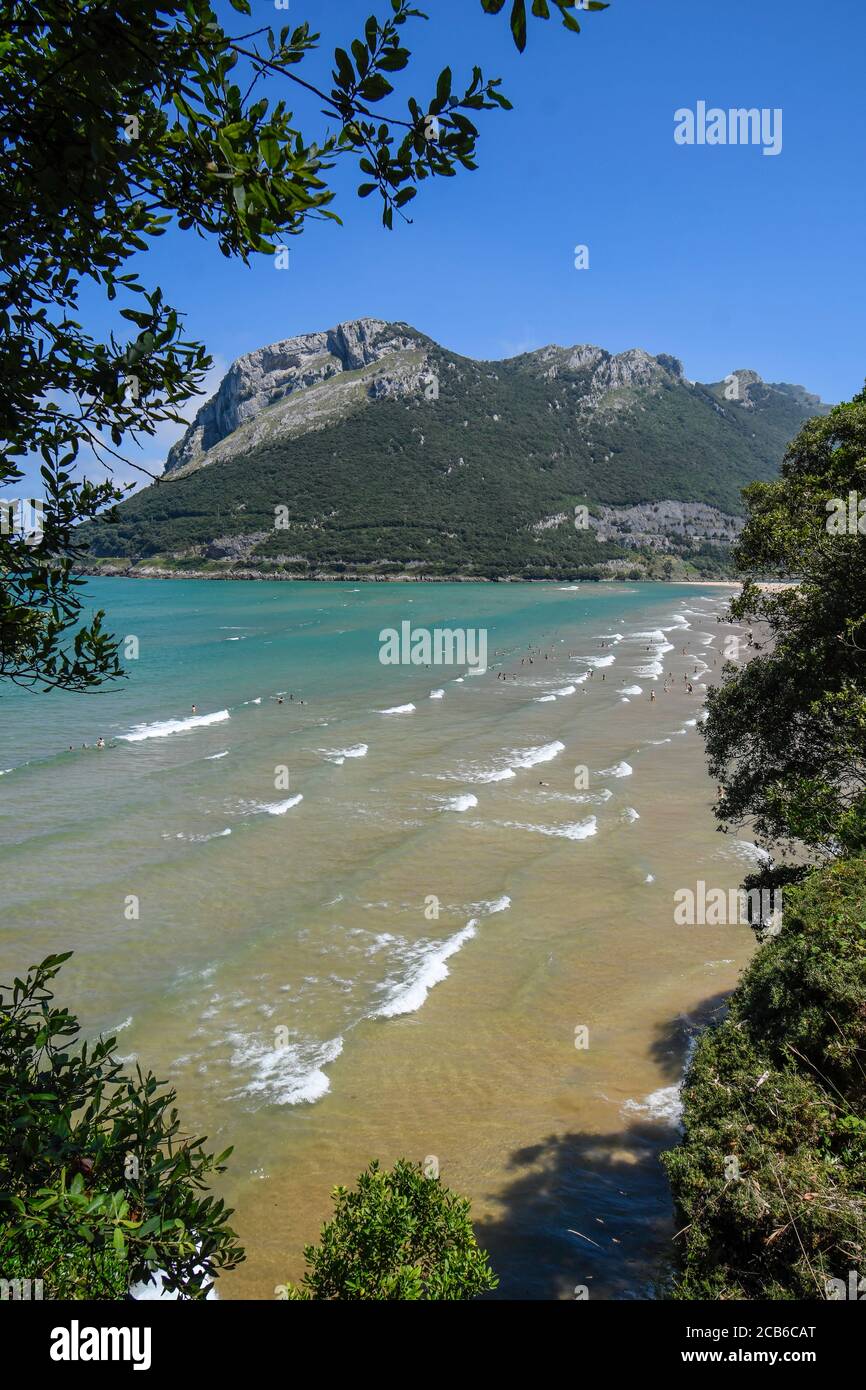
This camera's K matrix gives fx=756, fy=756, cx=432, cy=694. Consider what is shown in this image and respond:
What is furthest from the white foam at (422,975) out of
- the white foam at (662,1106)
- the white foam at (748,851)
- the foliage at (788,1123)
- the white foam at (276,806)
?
the white foam at (276,806)

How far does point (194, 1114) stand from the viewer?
43.4 feet

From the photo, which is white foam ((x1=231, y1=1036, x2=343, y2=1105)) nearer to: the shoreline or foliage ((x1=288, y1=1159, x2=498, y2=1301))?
foliage ((x1=288, y1=1159, x2=498, y2=1301))

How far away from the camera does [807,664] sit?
1207 centimetres

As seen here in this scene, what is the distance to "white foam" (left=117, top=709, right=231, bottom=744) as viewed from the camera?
39312 mm

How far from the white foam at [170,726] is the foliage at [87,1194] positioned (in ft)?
119

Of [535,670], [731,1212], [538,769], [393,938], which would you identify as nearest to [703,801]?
[538,769]

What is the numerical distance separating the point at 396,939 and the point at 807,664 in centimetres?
1237

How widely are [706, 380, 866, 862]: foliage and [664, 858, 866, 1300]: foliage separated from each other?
6.28 ft

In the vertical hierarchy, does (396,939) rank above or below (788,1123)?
below

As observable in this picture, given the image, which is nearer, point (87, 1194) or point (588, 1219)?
point (87, 1194)

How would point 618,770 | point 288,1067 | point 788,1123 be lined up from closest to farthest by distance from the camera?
point 788,1123 → point 288,1067 → point 618,770

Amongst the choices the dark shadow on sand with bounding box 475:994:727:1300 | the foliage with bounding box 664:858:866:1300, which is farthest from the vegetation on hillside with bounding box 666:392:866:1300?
the dark shadow on sand with bounding box 475:994:727:1300

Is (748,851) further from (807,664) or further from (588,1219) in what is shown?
(588,1219)

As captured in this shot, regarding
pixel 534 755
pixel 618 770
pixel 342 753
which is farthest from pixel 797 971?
pixel 342 753
